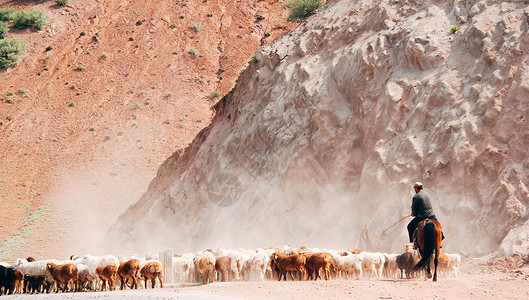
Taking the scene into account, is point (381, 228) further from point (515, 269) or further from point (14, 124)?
point (14, 124)

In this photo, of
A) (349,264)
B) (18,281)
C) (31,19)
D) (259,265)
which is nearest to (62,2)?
(31,19)

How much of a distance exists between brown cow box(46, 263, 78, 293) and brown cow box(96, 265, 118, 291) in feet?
3.29

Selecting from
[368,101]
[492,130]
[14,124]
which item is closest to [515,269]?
[492,130]

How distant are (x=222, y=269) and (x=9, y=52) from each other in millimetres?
56705

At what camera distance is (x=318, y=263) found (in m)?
16.6

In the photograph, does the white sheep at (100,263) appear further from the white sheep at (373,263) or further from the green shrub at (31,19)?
the green shrub at (31,19)

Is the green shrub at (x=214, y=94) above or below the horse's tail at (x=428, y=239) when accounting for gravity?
above

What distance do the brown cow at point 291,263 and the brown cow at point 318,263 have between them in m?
0.17

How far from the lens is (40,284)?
19.0 metres

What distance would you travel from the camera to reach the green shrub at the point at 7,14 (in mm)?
73125

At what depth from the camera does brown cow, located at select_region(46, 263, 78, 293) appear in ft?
60.3

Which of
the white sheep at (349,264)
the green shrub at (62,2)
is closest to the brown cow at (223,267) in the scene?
the white sheep at (349,264)

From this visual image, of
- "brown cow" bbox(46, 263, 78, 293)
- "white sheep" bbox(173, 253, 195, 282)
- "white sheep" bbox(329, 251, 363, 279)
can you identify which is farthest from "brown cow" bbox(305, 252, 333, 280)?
"brown cow" bbox(46, 263, 78, 293)

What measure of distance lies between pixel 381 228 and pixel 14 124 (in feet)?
161
